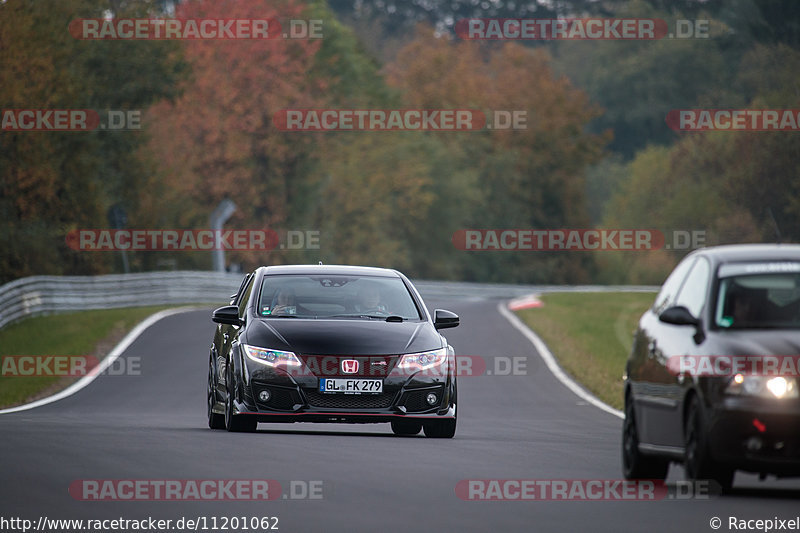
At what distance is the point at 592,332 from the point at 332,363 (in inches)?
992

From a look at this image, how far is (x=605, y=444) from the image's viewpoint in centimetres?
1580

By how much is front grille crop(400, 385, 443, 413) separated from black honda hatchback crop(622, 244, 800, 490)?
305cm

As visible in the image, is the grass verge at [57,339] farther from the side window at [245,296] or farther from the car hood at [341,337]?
the car hood at [341,337]

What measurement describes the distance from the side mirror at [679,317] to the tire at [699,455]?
0.50 meters

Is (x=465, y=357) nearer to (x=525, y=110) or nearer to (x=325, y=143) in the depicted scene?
(x=325, y=143)

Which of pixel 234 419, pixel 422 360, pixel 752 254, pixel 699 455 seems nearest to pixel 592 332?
pixel 422 360

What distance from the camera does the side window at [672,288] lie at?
1207cm

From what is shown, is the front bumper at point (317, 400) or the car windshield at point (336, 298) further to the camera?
the car windshield at point (336, 298)

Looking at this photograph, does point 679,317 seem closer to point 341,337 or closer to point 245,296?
point 341,337

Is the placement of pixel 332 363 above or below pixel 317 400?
above

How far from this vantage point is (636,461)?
1188cm

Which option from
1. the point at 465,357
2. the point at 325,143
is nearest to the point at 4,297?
the point at 465,357

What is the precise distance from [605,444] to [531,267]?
79.3 metres

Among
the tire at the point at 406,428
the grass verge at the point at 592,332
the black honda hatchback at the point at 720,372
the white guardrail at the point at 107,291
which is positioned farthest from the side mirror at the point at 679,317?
the white guardrail at the point at 107,291
